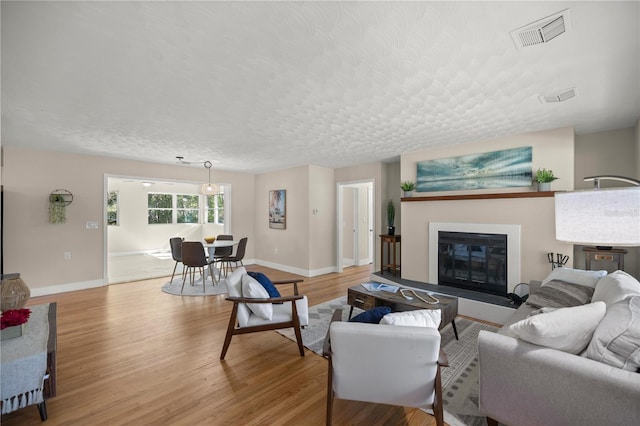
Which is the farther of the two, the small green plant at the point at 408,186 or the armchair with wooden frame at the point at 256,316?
the small green plant at the point at 408,186

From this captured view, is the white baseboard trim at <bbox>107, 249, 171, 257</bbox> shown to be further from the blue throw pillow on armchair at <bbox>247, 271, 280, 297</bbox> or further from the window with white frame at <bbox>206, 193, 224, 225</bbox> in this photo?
the blue throw pillow on armchair at <bbox>247, 271, 280, 297</bbox>

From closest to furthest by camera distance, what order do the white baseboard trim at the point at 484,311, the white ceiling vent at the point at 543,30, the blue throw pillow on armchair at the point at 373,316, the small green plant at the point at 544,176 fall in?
→ the white ceiling vent at the point at 543,30 → the blue throw pillow on armchair at the point at 373,316 → the white baseboard trim at the point at 484,311 → the small green plant at the point at 544,176

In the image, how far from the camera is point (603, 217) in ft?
3.49

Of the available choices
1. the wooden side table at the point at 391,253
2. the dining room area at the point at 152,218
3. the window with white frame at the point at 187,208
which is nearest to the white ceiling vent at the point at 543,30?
the wooden side table at the point at 391,253

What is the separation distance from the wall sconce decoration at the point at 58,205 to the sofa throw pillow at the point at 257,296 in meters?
4.28

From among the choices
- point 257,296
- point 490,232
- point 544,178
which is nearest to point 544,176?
point 544,178

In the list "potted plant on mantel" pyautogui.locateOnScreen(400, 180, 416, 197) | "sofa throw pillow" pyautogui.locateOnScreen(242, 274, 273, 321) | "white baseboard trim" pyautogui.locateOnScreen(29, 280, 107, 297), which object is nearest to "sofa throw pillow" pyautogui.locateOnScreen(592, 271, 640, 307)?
"sofa throw pillow" pyautogui.locateOnScreen(242, 274, 273, 321)

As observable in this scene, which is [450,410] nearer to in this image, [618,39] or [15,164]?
[618,39]

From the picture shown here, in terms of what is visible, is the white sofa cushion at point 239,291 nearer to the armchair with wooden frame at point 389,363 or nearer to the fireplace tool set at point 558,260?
the armchair with wooden frame at point 389,363

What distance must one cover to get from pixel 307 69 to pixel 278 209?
4.85 meters

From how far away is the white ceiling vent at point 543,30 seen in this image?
5.21 feet

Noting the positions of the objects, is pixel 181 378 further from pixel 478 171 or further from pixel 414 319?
pixel 478 171

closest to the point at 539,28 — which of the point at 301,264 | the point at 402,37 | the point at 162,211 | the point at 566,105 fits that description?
the point at 402,37

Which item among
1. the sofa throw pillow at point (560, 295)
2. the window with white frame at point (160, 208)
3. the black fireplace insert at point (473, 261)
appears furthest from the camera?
the window with white frame at point (160, 208)
